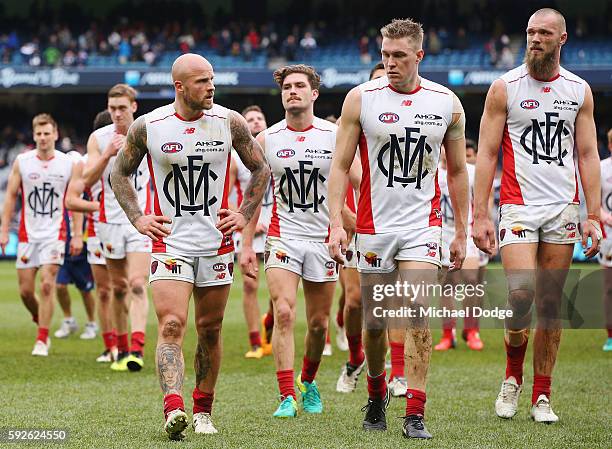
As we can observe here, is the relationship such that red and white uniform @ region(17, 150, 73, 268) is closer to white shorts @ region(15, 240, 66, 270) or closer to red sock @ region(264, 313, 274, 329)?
white shorts @ region(15, 240, 66, 270)

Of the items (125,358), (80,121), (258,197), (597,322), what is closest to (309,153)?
(258,197)

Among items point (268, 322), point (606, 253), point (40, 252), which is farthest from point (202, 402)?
point (606, 253)

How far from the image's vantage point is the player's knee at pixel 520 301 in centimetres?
722

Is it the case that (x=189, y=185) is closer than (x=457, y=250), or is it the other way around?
(x=189, y=185)

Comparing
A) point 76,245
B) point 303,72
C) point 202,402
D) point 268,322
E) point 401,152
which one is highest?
point 303,72

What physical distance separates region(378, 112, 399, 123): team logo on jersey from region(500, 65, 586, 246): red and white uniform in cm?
100

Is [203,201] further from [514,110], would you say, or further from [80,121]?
[80,121]

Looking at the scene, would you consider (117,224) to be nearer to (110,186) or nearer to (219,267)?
(110,186)

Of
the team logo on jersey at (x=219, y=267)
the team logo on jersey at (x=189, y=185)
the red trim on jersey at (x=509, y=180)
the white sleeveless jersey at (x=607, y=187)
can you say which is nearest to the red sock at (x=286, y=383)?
the team logo on jersey at (x=219, y=267)

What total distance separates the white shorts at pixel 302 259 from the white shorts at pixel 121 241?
283cm

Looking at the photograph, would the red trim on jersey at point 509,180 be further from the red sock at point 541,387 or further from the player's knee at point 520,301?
the red sock at point 541,387

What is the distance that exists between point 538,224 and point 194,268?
240 cm

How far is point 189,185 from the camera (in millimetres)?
6781

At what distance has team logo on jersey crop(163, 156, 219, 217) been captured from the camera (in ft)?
22.2
